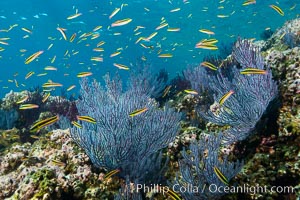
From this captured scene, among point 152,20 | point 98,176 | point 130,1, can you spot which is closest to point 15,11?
point 130,1

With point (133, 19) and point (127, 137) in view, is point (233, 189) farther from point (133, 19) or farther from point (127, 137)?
point (133, 19)

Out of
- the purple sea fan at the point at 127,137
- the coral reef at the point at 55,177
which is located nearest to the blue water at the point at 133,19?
the purple sea fan at the point at 127,137

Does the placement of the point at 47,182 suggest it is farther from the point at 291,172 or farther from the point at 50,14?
the point at 50,14

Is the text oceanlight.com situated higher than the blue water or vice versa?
the blue water

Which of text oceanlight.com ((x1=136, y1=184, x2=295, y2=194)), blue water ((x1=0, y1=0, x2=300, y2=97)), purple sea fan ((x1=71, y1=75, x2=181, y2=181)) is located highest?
blue water ((x1=0, y1=0, x2=300, y2=97))

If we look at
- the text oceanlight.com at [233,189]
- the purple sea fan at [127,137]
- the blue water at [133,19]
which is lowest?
the text oceanlight.com at [233,189]

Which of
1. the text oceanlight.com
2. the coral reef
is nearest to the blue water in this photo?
the coral reef

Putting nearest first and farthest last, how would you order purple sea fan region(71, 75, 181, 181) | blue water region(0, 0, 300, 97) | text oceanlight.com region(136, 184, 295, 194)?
text oceanlight.com region(136, 184, 295, 194) → purple sea fan region(71, 75, 181, 181) → blue water region(0, 0, 300, 97)

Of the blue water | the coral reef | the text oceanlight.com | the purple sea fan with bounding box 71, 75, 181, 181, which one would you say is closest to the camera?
the text oceanlight.com

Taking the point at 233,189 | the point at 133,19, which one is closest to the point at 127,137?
the point at 233,189

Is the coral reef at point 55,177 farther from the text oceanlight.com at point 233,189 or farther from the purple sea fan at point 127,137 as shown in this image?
the text oceanlight.com at point 233,189

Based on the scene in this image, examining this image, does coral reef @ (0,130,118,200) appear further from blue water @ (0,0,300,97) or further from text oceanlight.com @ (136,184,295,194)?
blue water @ (0,0,300,97)

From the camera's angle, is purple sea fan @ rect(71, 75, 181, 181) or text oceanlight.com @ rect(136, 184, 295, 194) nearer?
text oceanlight.com @ rect(136, 184, 295, 194)

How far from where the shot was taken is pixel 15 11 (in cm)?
3597
